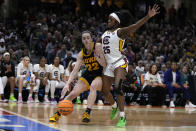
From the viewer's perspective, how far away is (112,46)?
7805 mm

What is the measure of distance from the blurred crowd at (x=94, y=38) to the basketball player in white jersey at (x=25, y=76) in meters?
0.98

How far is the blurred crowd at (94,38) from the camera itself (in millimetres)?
16844

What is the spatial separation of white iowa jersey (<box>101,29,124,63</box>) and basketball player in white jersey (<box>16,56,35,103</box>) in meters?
7.01

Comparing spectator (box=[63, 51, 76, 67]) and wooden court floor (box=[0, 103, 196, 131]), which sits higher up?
spectator (box=[63, 51, 76, 67])

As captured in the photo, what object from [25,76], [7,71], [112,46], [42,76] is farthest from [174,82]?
[112,46]

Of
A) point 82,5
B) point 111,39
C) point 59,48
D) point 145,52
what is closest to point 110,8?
point 82,5

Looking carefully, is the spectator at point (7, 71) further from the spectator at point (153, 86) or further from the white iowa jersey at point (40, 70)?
the spectator at point (153, 86)

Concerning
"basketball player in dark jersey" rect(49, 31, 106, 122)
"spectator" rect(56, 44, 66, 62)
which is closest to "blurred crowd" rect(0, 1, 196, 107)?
"spectator" rect(56, 44, 66, 62)

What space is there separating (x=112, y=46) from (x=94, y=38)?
646cm

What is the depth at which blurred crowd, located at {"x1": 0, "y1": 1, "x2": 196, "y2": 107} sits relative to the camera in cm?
1684

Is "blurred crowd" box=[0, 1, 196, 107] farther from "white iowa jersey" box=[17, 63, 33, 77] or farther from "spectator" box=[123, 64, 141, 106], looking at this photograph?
"white iowa jersey" box=[17, 63, 33, 77]

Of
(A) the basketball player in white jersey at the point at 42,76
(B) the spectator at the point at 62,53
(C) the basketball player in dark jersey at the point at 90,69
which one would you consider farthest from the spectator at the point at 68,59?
(C) the basketball player in dark jersey at the point at 90,69

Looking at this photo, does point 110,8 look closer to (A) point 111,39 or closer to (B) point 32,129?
(A) point 111,39

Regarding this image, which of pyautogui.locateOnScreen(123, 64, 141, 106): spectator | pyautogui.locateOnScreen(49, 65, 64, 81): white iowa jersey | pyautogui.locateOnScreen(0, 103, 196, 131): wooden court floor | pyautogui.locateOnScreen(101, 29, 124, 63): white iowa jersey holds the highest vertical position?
pyautogui.locateOnScreen(101, 29, 124, 63): white iowa jersey
